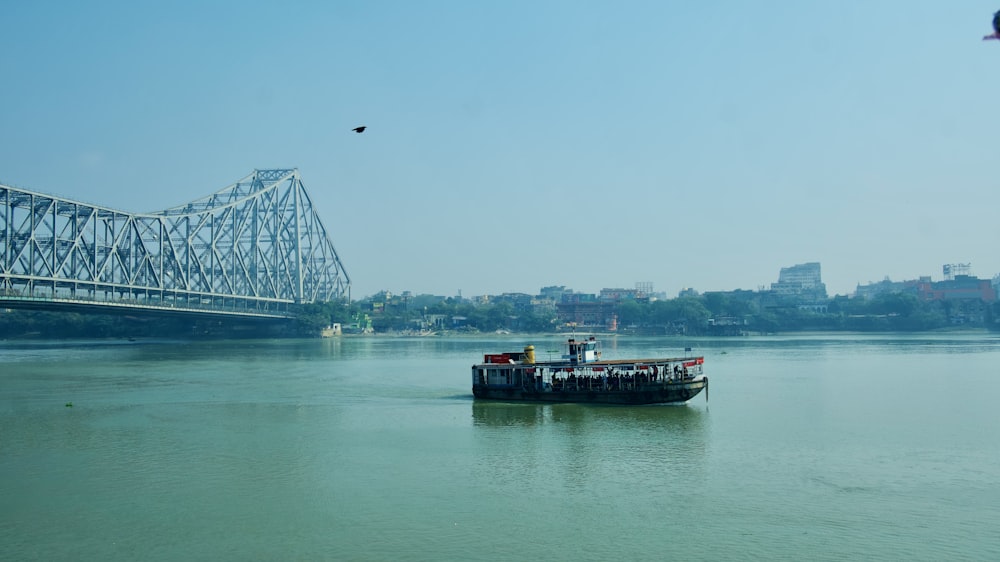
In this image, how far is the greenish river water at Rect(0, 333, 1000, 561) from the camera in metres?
17.9

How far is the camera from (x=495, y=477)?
2364 cm

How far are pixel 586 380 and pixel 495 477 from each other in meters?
16.0

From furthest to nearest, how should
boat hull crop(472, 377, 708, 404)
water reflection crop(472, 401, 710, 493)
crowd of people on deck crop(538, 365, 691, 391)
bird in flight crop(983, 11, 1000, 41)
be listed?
1. crowd of people on deck crop(538, 365, 691, 391)
2. boat hull crop(472, 377, 708, 404)
3. water reflection crop(472, 401, 710, 493)
4. bird in flight crop(983, 11, 1000, 41)

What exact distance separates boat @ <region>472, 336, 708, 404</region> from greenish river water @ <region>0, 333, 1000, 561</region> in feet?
3.00

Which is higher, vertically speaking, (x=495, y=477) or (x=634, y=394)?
(x=634, y=394)

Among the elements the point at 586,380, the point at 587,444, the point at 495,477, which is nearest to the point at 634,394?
the point at 586,380

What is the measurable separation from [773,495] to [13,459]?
21718mm

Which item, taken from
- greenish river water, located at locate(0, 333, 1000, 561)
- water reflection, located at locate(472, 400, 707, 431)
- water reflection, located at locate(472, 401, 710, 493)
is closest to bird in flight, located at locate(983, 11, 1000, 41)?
greenish river water, located at locate(0, 333, 1000, 561)

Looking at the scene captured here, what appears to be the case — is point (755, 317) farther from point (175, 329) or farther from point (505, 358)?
point (505, 358)

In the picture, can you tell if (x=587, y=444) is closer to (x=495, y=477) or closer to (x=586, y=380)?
(x=495, y=477)

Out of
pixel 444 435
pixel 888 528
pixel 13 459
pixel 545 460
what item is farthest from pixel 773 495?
pixel 13 459

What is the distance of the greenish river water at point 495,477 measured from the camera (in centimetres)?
1794

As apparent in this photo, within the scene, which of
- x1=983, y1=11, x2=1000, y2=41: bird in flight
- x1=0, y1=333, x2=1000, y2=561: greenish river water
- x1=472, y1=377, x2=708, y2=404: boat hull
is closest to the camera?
x1=983, y1=11, x2=1000, y2=41: bird in flight

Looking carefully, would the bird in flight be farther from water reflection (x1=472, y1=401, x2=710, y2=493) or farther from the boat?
the boat
